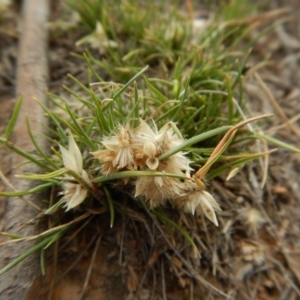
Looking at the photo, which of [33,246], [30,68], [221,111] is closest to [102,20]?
[30,68]

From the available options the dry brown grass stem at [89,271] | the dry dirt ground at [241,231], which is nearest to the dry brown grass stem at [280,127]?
the dry dirt ground at [241,231]

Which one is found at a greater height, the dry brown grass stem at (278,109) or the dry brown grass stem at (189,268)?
the dry brown grass stem at (278,109)

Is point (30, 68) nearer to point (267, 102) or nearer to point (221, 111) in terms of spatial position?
point (221, 111)

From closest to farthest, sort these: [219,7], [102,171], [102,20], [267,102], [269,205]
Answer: [102,171]
[269,205]
[102,20]
[267,102]
[219,7]

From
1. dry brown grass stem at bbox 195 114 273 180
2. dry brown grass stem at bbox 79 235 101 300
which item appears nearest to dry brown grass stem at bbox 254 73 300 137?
dry brown grass stem at bbox 195 114 273 180

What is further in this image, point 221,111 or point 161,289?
point 221,111

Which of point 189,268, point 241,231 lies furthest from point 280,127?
point 189,268

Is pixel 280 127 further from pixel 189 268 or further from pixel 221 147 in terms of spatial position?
pixel 189 268

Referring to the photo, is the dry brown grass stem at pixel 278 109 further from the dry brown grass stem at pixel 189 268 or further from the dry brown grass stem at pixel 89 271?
the dry brown grass stem at pixel 89 271
